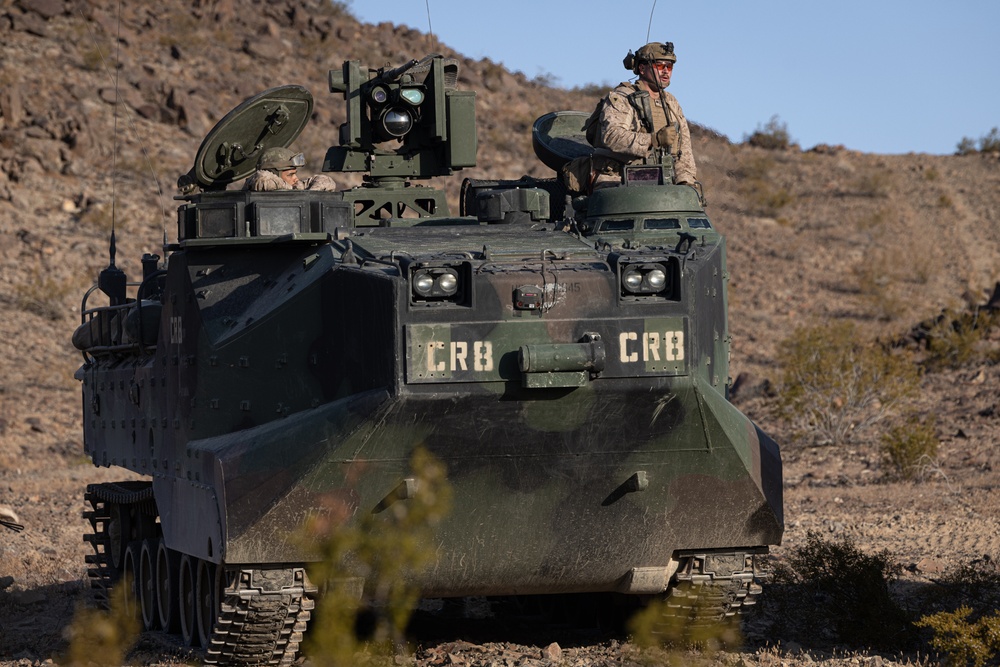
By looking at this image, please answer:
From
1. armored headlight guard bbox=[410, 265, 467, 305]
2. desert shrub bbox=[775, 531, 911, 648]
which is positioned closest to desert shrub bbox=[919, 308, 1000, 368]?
desert shrub bbox=[775, 531, 911, 648]

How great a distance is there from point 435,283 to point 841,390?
14.5 m

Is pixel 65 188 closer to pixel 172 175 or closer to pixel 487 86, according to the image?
pixel 172 175

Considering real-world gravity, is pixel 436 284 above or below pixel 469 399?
above

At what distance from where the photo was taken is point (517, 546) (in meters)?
Result: 8.40

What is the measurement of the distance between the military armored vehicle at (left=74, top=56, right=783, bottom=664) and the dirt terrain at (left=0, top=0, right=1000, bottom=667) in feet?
2.67

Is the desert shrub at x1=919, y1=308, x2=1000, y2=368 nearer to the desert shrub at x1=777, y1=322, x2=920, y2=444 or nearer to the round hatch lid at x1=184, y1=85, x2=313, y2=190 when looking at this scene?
the desert shrub at x1=777, y1=322, x2=920, y2=444

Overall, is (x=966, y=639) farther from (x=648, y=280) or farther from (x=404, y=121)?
(x=404, y=121)

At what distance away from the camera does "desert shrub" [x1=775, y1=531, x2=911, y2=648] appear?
9523 mm

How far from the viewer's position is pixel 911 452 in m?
17.5

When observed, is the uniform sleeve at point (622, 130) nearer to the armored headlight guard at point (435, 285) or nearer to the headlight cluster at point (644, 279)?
the headlight cluster at point (644, 279)

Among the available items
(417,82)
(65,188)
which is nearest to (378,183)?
(417,82)

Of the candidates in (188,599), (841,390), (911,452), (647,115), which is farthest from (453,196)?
(188,599)

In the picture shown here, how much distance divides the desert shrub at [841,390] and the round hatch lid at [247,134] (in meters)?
11.5

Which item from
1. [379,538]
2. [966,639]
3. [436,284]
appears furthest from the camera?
[966,639]
